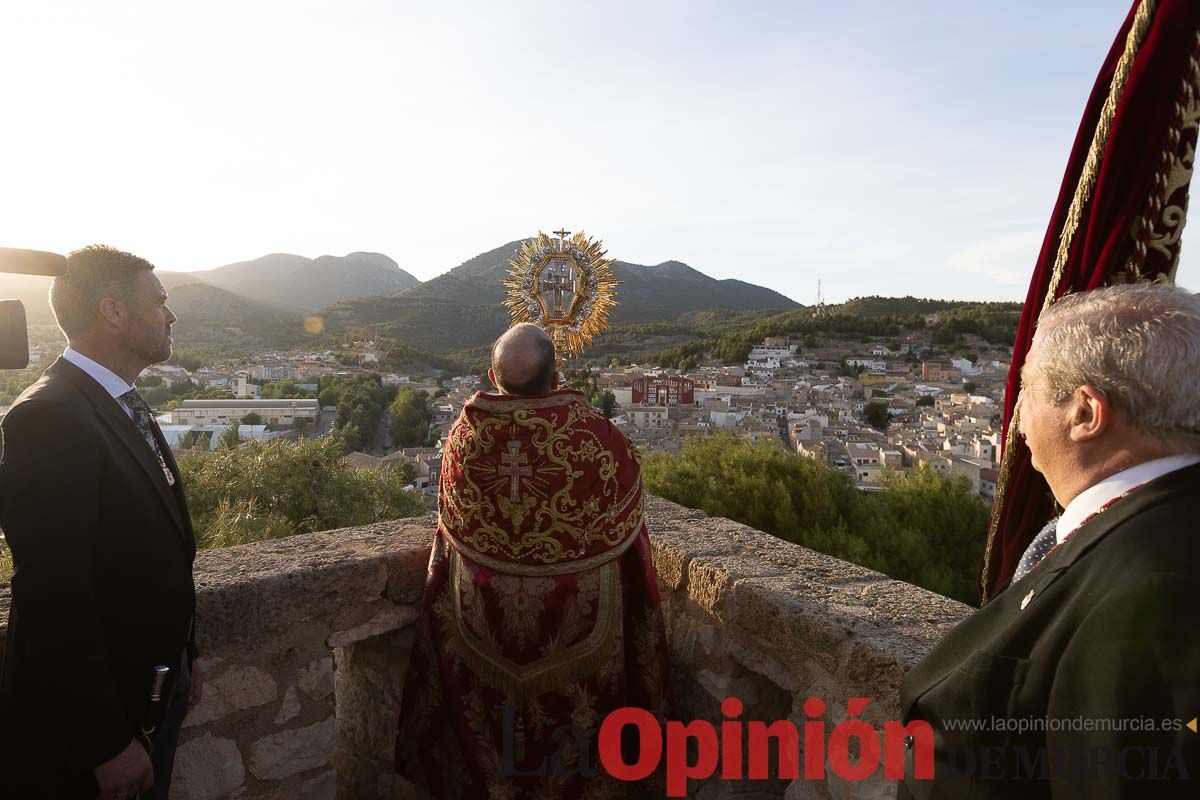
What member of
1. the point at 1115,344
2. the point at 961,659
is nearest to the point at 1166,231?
the point at 1115,344

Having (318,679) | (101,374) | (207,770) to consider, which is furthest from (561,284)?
(207,770)

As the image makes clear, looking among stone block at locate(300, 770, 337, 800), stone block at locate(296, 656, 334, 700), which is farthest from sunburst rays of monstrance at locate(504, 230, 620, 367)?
stone block at locate(300, 770, 337, 800)

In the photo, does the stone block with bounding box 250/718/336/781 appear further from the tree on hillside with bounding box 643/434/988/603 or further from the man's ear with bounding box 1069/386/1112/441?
the tree on hillside with bounding box 643/434/988/603

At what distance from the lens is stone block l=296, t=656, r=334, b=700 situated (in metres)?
2.22

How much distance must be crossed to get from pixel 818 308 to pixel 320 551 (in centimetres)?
8295

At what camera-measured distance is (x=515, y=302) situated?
3.81 meters

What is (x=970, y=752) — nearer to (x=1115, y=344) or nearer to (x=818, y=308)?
(x=1115, y=344)

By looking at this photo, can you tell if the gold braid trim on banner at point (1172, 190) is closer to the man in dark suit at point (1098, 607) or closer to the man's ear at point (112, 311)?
the man in dark suit at point (1098, 607)

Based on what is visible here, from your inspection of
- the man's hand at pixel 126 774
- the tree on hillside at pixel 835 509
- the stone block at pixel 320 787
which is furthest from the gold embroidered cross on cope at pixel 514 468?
the tree on hillside at pixel 835 509

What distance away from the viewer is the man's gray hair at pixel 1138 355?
90 cm

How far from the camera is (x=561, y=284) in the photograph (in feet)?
12.4

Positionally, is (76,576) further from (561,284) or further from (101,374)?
(561,284)

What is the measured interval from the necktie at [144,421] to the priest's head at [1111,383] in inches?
71.3

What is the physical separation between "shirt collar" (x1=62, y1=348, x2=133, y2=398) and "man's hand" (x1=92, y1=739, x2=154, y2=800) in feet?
2.51
